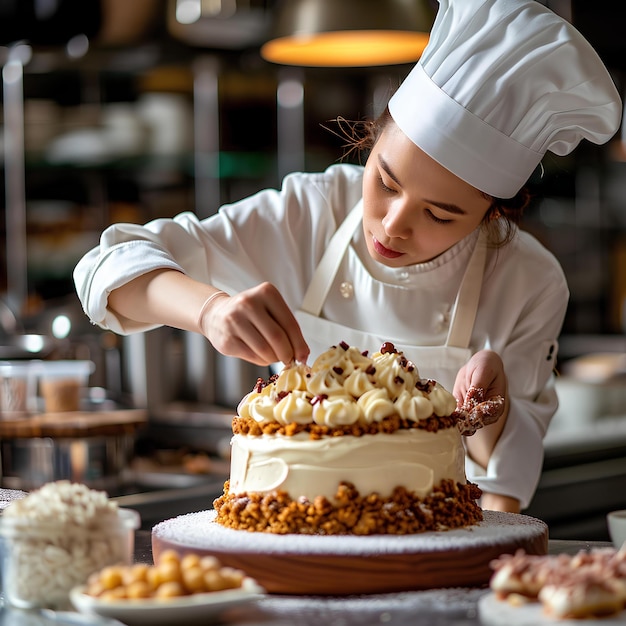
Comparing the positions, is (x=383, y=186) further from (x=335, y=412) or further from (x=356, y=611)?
(x=356, y=611)

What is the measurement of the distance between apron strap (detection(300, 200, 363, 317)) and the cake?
0.51 metres

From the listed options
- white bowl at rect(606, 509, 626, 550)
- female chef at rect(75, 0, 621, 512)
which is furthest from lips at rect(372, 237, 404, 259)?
white bowl at rect(606, 509, 626, 550)

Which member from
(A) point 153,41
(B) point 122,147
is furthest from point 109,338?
(A) point 153,41

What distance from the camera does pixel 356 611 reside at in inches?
45.9

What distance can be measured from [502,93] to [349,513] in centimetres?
69

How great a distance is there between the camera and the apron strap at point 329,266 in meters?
1.97

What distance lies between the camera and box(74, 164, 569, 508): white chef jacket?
1.88 m

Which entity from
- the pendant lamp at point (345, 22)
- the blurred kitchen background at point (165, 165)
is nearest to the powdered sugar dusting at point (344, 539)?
the pendant lamp at point (345, 22)

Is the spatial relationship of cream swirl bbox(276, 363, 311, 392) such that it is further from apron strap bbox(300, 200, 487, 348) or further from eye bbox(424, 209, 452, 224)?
apron strap bbox(300, 200, 487, 348)

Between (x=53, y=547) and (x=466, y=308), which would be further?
(x=466, y=308)

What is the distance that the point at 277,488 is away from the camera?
1403 millimetres

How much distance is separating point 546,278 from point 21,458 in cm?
175

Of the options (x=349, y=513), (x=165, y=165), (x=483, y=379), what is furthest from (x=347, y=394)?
(x=165, y=165)

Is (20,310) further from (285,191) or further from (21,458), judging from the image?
(285,191)
